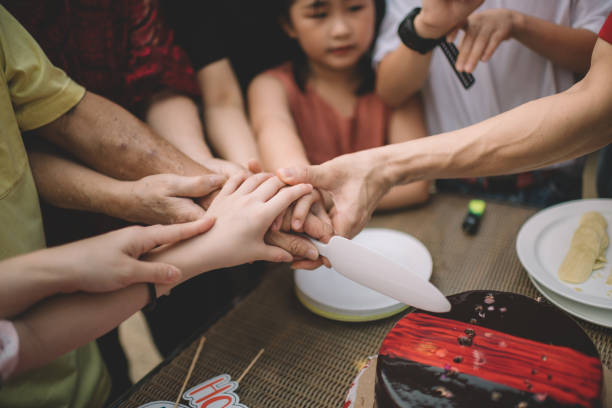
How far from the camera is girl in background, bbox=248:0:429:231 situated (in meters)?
1.30

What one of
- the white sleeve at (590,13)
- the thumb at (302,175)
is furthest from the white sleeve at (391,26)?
the thumb at (302,175)

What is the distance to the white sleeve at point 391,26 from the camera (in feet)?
4.49

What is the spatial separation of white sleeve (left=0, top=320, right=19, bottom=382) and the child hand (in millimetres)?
356

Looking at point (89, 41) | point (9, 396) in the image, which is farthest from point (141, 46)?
point (9, 396)

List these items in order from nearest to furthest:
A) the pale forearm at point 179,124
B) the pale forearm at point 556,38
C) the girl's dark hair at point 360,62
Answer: the pale forearm at point 556,38 < the pale forearm at point 179,124 < the girl's dark hair at point 360,62

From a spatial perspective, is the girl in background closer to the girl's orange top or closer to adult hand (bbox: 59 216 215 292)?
the girl's orange top

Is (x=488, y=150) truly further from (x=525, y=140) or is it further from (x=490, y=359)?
(x=490, y=359)

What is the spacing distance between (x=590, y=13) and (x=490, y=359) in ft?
3.51

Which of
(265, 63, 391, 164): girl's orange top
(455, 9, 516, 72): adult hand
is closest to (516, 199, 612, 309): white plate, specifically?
(455, 9, 516, 72): adult hand

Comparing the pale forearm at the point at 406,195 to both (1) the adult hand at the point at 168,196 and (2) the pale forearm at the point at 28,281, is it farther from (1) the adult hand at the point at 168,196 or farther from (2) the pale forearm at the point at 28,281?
(2) the pale forearm at the point at 28,281

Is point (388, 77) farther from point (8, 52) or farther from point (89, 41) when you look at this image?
point (8, 52)

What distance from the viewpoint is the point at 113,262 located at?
2.03 ft

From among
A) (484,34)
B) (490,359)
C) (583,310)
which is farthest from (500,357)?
(484,34)

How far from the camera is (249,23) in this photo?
158 cm
